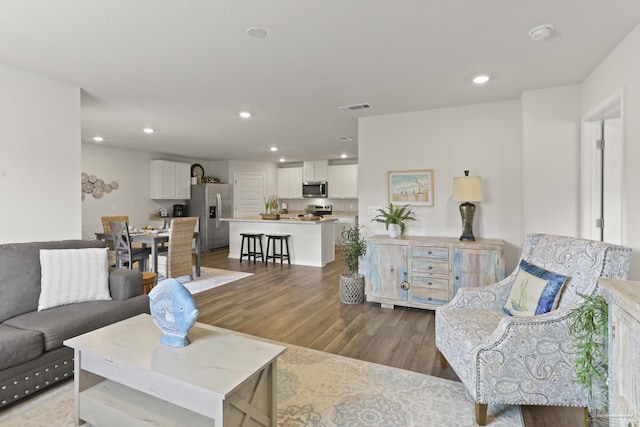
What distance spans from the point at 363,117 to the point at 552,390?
3.67 meters

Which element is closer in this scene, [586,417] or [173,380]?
[173,380]

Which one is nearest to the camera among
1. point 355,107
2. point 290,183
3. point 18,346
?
point 18,346

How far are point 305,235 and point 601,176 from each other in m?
4.71

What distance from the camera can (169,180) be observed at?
806 centimetres

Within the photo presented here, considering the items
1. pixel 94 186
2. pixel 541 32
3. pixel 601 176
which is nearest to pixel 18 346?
pixel 541 32

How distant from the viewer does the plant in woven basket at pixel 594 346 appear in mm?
1609

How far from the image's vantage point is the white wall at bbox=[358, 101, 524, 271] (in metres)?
3.94

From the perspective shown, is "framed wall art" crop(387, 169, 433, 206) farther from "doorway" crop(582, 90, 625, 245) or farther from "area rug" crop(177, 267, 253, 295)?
"area rug" crop(177, 267, 253, 295)

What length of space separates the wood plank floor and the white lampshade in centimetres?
137

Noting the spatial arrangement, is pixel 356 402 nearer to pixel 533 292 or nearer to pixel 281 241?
pixel 533 292

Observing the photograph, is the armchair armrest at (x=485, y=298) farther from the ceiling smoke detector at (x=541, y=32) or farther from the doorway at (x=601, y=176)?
the ceiling smoke detector at (x=541, y=32)

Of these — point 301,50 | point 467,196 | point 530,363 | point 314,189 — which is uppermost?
point 301,50

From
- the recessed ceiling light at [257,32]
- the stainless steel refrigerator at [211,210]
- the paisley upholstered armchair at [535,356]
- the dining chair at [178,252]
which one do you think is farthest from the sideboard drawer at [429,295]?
the stainless steel refrigerator at [211,210]

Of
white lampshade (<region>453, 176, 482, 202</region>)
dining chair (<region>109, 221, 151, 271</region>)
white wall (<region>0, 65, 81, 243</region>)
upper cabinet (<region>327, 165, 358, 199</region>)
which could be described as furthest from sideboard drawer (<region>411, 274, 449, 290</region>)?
upper cabinet (<region>327, 165, 358, 199</region>)
